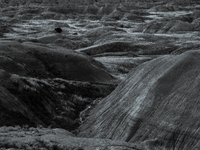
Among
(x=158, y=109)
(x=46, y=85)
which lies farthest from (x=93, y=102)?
(x=158, y=109)

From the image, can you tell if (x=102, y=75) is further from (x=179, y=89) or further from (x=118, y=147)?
(x=118, y=147)

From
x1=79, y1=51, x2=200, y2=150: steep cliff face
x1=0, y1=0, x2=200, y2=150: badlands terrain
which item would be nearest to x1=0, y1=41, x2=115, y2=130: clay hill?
x1=0, y1=0, x2=200, y2=150: badlands terrain

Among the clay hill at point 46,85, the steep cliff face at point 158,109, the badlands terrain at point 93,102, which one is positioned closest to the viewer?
the badlands terrain at point 93,102

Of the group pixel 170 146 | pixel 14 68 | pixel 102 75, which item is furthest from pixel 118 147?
pixel 102 75

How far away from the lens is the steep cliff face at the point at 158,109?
420 inches

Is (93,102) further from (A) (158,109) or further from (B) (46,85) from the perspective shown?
(A) (158,109)

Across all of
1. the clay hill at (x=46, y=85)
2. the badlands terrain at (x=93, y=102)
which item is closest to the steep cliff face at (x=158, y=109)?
the badlands terrain at (x=93, y=102)

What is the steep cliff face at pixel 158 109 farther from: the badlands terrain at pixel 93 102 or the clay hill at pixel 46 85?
the clay hill at pixel 46 85

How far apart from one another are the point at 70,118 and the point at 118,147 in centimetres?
740

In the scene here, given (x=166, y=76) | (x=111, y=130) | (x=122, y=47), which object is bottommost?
(x=122, y=47)

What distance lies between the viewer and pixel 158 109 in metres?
11.7

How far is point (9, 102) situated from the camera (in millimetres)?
13508

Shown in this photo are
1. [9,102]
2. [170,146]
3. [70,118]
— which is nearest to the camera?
[170,146]

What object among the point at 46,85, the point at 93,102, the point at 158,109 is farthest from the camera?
the point at 93,102
